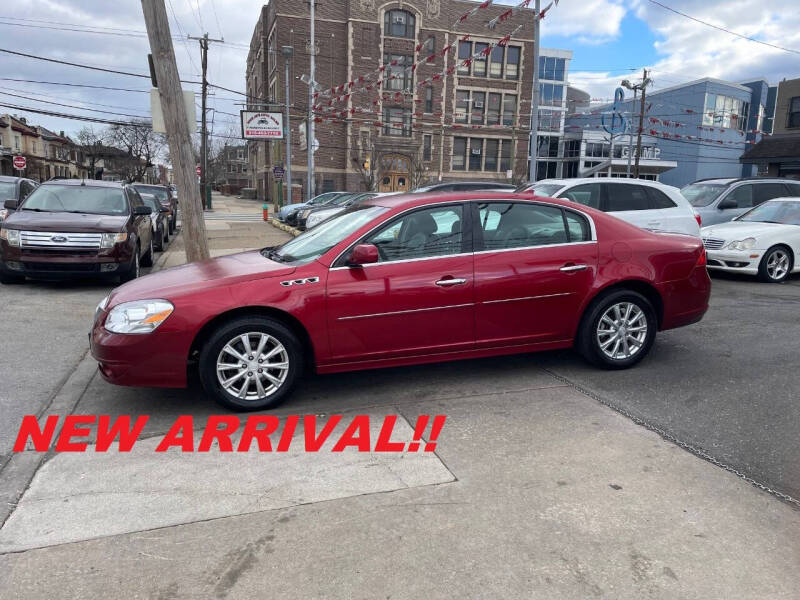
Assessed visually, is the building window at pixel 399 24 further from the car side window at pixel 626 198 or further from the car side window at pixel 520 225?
the car side window at pixel 520 225

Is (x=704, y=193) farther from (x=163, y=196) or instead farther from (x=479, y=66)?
(x=479, y=66)

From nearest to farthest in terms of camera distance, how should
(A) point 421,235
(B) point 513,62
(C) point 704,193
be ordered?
(A) point 421,235 → (C) point 704,193 → (B) point 513,62

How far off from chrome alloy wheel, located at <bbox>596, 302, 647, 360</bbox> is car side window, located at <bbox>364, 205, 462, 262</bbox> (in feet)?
5.00

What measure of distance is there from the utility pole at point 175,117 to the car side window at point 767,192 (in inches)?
444

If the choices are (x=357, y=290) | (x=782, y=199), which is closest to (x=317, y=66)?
(x=782, y=199)

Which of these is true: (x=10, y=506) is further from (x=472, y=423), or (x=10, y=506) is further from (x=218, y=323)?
(x=472, y=423)

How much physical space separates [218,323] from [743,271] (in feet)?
30.2

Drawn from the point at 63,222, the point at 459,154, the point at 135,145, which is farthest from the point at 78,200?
the point at 135,145

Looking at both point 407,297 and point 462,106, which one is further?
point 462,106

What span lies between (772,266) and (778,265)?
11cm

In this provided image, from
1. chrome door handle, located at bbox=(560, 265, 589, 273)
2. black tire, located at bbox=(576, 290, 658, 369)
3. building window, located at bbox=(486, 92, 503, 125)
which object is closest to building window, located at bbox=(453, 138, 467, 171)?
building window, located at bbox=(486, 92, 503, 125)

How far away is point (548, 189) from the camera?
32.7ft

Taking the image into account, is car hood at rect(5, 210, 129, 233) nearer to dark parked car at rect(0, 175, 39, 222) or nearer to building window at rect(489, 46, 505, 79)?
dark parked car at rect(0, 175, 39, 222)

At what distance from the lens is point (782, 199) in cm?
1122
